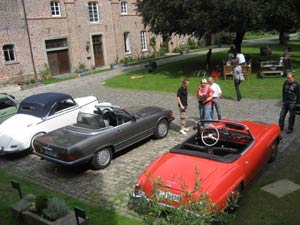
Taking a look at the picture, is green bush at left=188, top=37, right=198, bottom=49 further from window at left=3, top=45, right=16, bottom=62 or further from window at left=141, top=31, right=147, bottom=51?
window at left=3, top=45, right=16, bottom=62

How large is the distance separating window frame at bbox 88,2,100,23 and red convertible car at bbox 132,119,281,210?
89.0 ft

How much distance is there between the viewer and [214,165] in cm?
660

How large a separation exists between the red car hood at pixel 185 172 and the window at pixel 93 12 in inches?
1112

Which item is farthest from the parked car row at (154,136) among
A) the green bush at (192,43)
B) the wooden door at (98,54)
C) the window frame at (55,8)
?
the green bush at (192,43)

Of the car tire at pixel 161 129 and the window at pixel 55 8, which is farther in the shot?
the window at pixel 55 8

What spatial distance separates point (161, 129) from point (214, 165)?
4.71m

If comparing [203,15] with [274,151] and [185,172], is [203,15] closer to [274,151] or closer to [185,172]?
[274,151]

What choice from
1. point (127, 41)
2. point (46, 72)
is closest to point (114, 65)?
point (127, 41)

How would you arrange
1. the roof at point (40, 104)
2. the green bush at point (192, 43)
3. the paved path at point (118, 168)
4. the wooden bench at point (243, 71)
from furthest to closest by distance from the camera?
the green bush at point (192, 43) → the wooden bench at point (243, 71) → the roof at point (40, 104) → the paved path at point (118, 168)

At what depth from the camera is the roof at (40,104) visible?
452 inches

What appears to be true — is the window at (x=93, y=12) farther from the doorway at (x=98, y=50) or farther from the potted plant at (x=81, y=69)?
the potted plant at (x=81, y=69)

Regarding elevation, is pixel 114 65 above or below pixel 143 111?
below

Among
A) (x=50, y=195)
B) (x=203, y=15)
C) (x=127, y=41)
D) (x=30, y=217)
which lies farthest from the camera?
(x=127, y=41)

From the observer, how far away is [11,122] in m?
11.2
